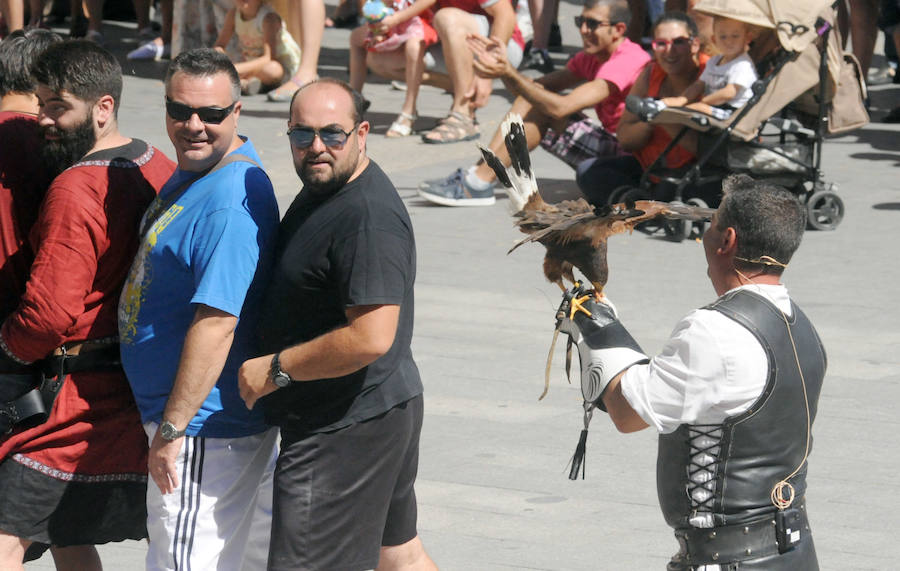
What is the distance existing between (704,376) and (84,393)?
5.61 ft

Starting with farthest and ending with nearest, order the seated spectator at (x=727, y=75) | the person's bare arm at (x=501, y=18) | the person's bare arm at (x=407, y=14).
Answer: the person's bare arm at (x=407, y=14) < the person's bare arm at (x=501, y=18) < the seated spectator at (x=727, y=75)

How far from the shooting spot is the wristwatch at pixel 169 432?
133 inches

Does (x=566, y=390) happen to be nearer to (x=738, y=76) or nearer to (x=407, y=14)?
(x=738, y=76)

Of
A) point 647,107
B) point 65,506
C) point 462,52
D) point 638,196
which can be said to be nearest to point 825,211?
point 638,196

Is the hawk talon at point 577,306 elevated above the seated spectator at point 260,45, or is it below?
above

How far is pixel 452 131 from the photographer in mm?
10969

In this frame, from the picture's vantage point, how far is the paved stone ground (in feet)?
15.5

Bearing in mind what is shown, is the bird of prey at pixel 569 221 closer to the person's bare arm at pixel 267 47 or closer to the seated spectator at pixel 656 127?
the seated spectator at pixel 656 127

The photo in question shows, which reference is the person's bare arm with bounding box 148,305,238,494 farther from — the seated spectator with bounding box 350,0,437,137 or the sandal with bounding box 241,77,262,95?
the sandal with bounding box 241,77,262,95

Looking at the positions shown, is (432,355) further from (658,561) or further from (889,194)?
(889,194)

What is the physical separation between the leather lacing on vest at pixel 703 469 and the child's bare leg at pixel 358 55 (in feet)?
28.4

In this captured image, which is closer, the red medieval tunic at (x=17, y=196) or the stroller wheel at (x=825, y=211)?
the red medieval tunic at (x=17, y=196)

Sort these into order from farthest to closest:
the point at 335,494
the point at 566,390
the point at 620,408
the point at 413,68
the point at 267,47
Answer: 1. the point at 267,47
2. the point at 413,68
3. the point at 566,390
4. the point at 335,494
5. the point at 620,408

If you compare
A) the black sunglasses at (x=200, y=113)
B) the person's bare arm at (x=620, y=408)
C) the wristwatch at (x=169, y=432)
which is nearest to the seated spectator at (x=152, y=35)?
the black sunglasses at (x=200, y=113)
